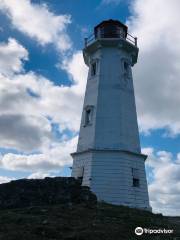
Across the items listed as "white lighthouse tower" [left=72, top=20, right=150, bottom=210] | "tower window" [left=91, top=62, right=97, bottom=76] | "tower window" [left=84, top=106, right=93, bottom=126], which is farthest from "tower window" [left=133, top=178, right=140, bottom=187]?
"tower window" [left=91, top=62, right=97, bottom=76]

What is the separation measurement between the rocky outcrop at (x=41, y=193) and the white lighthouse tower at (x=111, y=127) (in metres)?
Result: 5.70

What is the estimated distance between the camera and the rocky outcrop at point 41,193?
1582cm

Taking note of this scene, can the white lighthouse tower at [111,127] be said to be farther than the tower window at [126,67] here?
No

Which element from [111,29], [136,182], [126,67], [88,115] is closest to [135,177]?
[136,182]

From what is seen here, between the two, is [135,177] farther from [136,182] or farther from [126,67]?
[126,67]

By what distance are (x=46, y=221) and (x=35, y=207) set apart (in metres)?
2.66

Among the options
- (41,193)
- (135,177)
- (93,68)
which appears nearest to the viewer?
(41,193)

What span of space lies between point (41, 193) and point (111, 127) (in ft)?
30.6

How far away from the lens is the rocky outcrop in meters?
15.8

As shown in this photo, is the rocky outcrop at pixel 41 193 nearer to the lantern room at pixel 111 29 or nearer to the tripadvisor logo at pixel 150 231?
the tripadvisor logo at pixel 150 231

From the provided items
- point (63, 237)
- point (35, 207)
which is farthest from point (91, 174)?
point (63, 237)

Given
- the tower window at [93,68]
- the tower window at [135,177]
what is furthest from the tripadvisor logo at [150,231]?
the tower window at [93,68]

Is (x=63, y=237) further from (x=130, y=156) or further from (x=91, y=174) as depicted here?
(x=130, y=156)

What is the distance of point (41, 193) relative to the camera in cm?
1609
